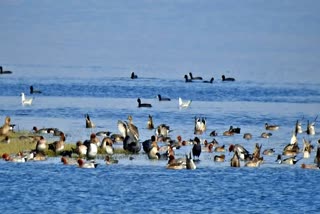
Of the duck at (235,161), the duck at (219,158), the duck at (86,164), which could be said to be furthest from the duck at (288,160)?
the duck at (86,164)

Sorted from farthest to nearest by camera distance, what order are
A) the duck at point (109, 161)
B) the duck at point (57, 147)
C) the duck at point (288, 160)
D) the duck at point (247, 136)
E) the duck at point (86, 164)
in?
1. the duck at point (247, 136)
2. the duck at point (57, 147)
3. the duck at point (288, 160)
4. the duck at point (109, 161)
5. the duck at point (86, 164)

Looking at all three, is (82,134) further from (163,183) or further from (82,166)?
(163,183)

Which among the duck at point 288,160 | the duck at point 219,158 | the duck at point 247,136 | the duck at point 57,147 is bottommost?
the duck at point 288,160

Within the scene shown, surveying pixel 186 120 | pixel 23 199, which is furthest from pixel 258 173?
pixel 186 120

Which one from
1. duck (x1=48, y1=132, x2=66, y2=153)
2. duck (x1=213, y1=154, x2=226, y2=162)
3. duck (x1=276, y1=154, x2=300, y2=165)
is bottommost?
duck (x1=276, y1=154, x2=300, y2=165)

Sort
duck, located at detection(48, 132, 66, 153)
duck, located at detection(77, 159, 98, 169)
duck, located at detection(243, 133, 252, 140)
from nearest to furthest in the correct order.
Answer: duck, located at detection(77, 159, 98, 169) → duck, located at detection(48, 132, 66, 153) → duck, located at detection(243, 133, 252, 140)

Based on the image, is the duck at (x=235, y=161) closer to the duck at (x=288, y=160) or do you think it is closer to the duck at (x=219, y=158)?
the duck at (x=219, y=158)

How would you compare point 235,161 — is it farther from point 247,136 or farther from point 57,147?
point 247,136

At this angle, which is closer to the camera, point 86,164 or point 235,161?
point 86,164

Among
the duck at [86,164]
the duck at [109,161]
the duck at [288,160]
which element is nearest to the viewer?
the duck at [86,164]

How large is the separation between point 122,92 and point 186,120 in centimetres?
2364

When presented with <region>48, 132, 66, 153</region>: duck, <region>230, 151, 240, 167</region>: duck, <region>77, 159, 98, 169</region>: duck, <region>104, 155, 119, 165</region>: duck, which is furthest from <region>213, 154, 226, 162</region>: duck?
<region>48, 132, 66, 153</region>: duck

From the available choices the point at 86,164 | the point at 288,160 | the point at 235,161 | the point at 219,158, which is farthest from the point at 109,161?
the point at 288,160

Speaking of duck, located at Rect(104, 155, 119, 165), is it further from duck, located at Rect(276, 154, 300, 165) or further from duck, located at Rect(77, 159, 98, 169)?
duck, located at Rect(276, 154, 300, 165)
